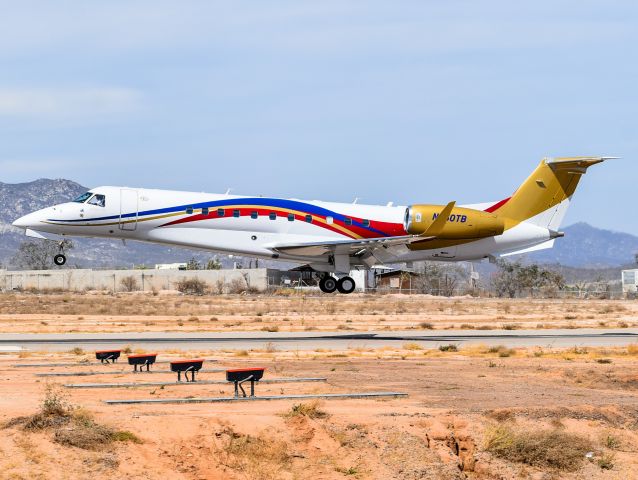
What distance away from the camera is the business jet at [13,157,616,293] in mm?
42000

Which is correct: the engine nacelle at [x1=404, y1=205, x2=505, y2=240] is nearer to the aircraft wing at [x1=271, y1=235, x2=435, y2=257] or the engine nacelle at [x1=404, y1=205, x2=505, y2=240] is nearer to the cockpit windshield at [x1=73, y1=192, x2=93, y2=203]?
the aircraft wing at [x1=271, y1=235, x2=435, y2=257]

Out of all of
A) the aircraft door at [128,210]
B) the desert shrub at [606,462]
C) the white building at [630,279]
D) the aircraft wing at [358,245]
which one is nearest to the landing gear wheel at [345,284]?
the aircraft wing at [358,245]

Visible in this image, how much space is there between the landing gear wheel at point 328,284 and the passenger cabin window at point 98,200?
9449mm

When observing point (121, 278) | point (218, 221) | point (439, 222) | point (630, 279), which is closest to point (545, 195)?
point (439, 222)

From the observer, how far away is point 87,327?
170 feet

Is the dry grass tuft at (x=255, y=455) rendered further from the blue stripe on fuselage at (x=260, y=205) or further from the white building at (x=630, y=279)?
the white building at (x=630, y=279)

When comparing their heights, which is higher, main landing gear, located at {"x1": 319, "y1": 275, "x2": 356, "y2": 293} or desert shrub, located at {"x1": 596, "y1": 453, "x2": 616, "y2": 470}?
main landing gear, located at {"x1": 319, "y1": 275, "x2": 356, "y2": 293}

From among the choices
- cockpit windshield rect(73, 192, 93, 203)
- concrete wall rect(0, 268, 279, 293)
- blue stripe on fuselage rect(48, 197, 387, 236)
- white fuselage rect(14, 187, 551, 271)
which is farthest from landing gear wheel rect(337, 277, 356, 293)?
concrete wall rect(0, 268, 279, 293)

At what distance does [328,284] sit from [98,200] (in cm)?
992

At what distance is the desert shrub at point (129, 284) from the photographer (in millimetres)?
111438

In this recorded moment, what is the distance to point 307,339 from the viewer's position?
42.6 meters

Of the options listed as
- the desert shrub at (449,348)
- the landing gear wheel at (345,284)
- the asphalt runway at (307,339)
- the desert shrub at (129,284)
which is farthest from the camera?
the desert shrub at (129,284)

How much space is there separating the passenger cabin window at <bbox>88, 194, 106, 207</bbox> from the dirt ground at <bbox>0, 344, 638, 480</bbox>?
1363 centimetres

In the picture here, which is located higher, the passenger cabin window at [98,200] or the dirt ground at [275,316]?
the passenger cabin window at [98,200]
